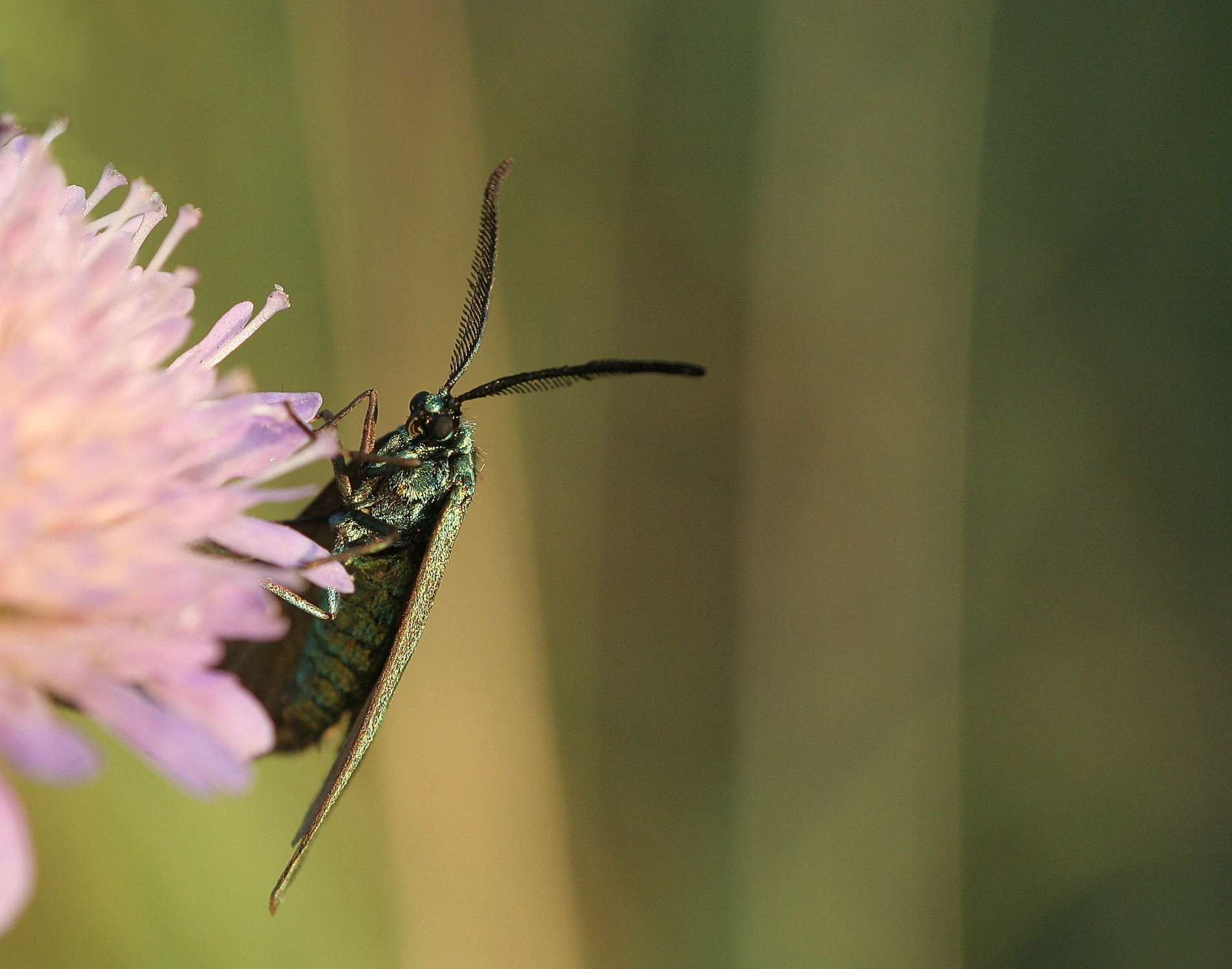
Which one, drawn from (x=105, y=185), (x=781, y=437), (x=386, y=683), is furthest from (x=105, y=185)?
(x=781, y=437)

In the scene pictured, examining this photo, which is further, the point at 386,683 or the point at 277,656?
the point at 277,656

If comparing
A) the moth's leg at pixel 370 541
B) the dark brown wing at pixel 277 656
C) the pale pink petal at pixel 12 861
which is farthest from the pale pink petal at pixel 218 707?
the dark brown wing at pixel 277 656

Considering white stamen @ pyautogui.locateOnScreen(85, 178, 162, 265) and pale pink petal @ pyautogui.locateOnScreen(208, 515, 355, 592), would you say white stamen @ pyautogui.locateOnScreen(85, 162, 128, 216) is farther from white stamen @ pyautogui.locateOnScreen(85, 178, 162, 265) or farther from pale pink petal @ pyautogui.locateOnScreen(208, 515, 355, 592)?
pale pink petal @ pyautogui.locateOnScreen(208, 515, 355, 592)

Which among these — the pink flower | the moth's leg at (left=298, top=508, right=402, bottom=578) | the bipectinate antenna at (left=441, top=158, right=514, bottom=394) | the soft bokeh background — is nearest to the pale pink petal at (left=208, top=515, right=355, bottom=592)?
the pink flower

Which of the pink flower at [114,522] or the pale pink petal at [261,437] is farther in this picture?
the pale pink petal at [261,437]

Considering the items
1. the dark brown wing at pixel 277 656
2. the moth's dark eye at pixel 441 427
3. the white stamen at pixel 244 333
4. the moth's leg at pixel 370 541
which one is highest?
the white stamen at pixel 244 333

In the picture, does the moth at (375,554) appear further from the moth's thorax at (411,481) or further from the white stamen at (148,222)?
the white stamen at (148,222)

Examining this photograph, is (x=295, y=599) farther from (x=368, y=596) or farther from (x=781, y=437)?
(x=781, y=437)
